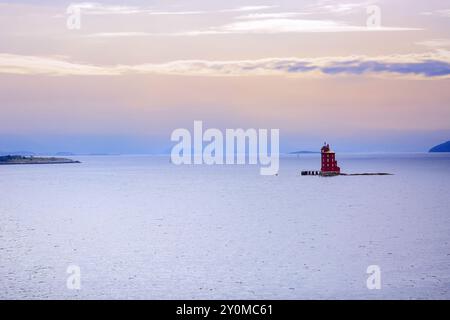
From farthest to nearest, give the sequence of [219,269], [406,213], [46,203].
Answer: [46,203] < [406,213] < [219,269]

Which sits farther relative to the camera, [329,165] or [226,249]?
[329,165]

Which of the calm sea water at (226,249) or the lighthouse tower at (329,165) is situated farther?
the lighthouse tower at (329,165)

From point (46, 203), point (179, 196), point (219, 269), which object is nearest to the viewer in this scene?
point (219, 269)

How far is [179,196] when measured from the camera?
89438 mm

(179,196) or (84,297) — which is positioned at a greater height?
(179,196)

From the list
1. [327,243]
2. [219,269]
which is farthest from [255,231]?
[219,269]

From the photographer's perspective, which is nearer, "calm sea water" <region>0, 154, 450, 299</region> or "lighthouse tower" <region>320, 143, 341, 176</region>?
"calm sea water" <region>0, 154, 450, 299</region>

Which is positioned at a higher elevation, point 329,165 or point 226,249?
point 329,165

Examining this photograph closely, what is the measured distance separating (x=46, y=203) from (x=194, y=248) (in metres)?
41.9

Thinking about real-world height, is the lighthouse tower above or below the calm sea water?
above

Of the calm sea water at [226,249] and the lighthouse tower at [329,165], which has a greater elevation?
the lighthouse tower at [329,165]
